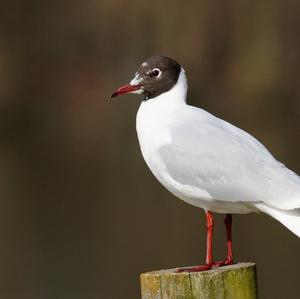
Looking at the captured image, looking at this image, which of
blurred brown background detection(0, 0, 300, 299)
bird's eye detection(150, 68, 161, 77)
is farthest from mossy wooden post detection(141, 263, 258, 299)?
blurred brown background detection(0, 0, 300, 299)

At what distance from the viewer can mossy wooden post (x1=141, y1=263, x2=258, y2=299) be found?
530cm

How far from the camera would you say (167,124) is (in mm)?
6340

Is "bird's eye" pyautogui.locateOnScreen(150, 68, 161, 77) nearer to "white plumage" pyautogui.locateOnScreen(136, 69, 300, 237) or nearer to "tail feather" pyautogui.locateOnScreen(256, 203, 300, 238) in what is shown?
"white plumage" pyautogui.locateOnScreen(136, 69, 300, 237)

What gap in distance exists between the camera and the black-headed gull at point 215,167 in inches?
234

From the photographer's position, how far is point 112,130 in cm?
2248

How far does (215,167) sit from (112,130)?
1642 cm

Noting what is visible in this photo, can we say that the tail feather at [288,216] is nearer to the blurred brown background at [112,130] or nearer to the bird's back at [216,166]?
the bird's back at [216,166]

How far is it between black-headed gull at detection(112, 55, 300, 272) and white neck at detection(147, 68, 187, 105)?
2.2 inches

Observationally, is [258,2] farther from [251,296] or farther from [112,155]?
[251,296]

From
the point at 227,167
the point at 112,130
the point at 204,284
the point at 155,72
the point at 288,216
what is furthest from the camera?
the point at 112,130

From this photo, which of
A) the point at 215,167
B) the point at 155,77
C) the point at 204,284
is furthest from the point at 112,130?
the point at 204,284

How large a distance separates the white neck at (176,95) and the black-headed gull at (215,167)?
0.18 feet

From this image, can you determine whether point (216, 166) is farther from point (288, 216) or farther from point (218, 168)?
point (288, 216)

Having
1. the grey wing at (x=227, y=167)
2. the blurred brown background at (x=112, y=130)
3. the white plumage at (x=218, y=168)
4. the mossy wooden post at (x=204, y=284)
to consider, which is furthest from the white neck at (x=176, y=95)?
the blurred brown background at (x=112, y=130)
